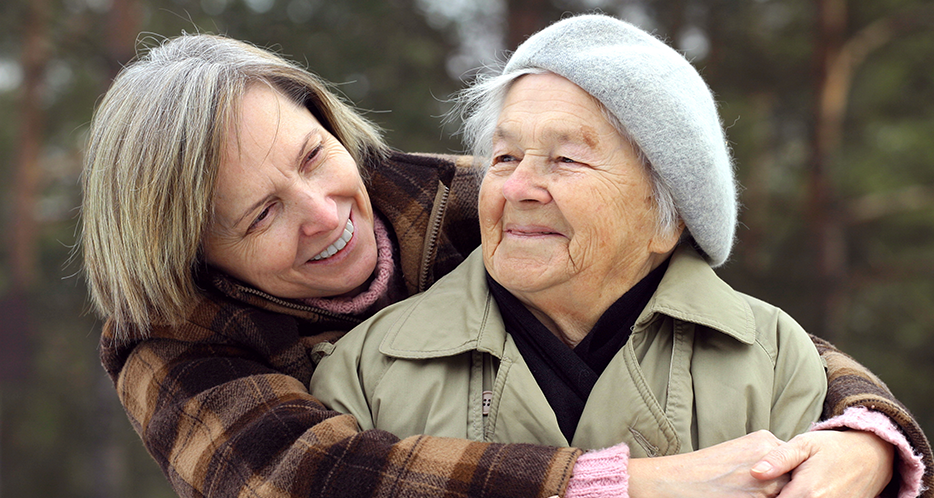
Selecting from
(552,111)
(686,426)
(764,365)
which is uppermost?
(552,111)

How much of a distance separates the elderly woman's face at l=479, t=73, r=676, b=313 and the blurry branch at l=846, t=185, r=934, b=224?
25.0ft

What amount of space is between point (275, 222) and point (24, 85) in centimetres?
1122

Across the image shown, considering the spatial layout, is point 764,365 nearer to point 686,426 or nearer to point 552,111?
point 686,426

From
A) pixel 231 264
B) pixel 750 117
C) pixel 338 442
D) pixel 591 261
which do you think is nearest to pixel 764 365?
pixel 591 261

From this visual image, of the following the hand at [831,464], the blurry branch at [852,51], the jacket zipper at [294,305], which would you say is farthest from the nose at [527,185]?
the blurry branch at [852,51]

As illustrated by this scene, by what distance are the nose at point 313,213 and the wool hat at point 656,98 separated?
2.18ft

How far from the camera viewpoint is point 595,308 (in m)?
2.14

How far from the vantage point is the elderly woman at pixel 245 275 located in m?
1.81

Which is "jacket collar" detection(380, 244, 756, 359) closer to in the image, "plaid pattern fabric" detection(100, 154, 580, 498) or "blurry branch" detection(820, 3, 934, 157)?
"plaid pattern fabric" detection(100, 154, 580, 498)

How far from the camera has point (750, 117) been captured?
823 centimetres

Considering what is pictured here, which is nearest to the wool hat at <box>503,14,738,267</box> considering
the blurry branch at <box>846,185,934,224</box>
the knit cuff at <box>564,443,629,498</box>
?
the knit cuff at <box>564,443,629,498</box>

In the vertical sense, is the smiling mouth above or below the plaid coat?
above

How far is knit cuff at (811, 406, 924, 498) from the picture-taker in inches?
72.5

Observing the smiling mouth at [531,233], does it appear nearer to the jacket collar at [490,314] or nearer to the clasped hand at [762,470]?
the jacket collar at [490,314]
